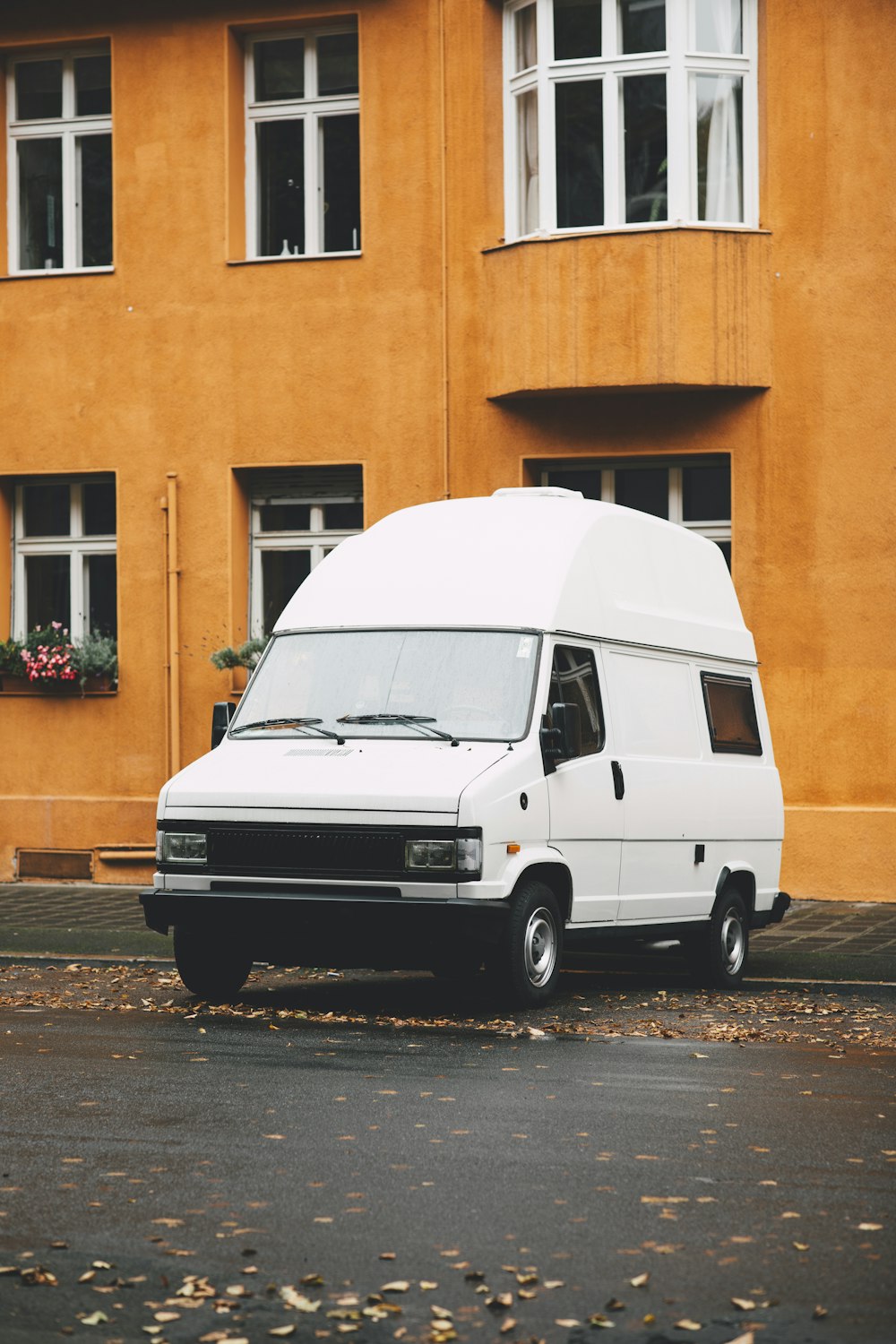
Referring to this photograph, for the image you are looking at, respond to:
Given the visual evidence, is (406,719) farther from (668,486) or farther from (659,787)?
(668,486)

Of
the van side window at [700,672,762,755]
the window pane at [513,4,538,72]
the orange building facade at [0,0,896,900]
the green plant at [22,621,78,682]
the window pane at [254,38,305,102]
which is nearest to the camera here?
the van side window at [700,672,762,755]

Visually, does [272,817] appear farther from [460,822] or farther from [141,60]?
[141,60]

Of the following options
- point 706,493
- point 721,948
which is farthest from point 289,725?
point 706,493

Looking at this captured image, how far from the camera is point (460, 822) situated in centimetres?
1014

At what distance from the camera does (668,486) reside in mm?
18672

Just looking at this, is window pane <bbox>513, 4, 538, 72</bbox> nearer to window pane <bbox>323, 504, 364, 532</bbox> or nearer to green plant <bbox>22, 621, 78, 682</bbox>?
window pane <bbox>323, 504, 364, 532</bbox>

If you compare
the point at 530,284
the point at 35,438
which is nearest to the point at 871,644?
the point at 530,284

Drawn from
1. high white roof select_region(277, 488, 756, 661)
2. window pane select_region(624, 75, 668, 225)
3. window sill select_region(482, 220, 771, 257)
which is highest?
window pane select_region(624, 75, 668, 225)

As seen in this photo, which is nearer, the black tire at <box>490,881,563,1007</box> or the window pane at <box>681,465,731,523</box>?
the black tire at <box>490,881,563,1007</box>

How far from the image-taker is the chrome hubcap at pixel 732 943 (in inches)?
497

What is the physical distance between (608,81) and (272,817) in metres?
9.99

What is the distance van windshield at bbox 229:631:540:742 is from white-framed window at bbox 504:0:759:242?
24.9 ft

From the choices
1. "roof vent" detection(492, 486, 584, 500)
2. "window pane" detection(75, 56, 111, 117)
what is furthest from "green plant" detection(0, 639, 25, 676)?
"roof vent" detection(492, 486, 584, 500)

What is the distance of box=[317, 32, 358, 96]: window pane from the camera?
19516 mm
